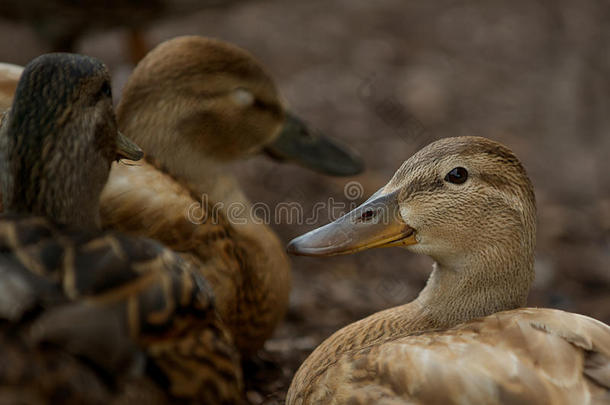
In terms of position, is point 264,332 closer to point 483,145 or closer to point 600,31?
point 483,145

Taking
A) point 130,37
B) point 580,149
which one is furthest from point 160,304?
point 580,149

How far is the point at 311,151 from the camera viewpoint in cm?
365

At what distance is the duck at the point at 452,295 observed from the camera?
2.06 m

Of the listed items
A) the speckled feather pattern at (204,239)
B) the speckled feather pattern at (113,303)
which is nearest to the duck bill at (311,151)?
the speckled feather pattern at (204,239)

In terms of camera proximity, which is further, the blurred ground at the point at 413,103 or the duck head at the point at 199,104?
the blurred ground at the point at 413,103

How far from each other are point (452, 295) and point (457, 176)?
1.23 ft

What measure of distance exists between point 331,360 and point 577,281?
2482 mm

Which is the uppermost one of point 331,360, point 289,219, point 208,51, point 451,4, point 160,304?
point 451,4

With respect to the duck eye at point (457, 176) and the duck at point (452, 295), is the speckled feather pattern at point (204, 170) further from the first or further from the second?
the duck eye at point (457, 176)

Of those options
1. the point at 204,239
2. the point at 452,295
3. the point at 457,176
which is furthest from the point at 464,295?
the point at 204,239

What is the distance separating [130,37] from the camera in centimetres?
533

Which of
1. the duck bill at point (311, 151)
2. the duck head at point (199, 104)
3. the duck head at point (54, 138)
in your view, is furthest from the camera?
the duck bill at point (311, 151)

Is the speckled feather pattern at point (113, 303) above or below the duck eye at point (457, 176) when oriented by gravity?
below

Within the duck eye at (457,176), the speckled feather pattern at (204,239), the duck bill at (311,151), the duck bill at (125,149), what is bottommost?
the speckled feather pattern at (204,239)
